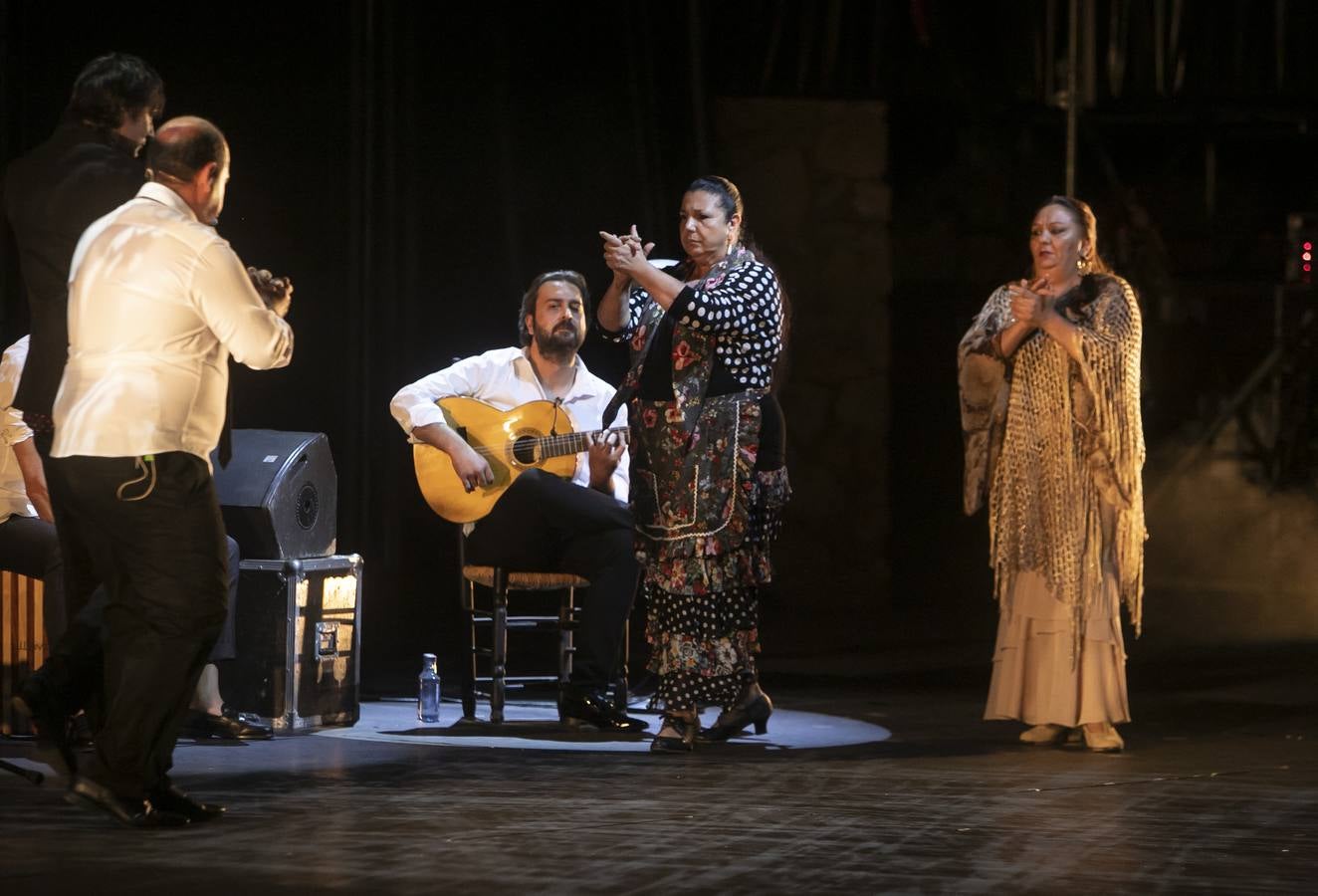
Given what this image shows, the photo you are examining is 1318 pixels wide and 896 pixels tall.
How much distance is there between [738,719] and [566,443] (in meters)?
1.04

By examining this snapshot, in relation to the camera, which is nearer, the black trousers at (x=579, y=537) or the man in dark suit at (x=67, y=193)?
the man in dark suit at (x=67, y=193)

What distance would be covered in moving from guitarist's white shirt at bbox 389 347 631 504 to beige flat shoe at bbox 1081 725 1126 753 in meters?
1.58

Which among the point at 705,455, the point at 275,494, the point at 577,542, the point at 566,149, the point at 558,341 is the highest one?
the point at 566,149

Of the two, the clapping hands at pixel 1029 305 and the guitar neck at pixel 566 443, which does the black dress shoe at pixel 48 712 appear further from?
the clapping hands at pixel 1029 305

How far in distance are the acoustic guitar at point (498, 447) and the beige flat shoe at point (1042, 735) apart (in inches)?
58.0

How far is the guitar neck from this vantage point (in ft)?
21.2

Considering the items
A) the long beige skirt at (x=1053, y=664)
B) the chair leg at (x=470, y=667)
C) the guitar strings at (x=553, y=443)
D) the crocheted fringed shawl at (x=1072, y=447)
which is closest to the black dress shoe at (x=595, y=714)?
the chair leg at (x=470, y=667)

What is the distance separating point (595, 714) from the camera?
6223mm

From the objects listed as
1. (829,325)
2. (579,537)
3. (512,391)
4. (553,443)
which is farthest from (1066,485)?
(829,325)

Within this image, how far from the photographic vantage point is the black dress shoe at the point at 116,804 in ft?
14.2

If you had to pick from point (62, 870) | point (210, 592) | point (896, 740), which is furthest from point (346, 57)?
point (62, 870)

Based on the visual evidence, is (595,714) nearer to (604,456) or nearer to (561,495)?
(561,495)

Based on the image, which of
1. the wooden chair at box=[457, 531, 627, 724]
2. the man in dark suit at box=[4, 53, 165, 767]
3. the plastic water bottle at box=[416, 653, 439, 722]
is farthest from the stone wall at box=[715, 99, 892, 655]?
the man in dark suit at box=[4, 53, 165, 767]

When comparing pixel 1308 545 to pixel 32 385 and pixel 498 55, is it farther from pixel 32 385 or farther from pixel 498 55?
pixel 32 385
